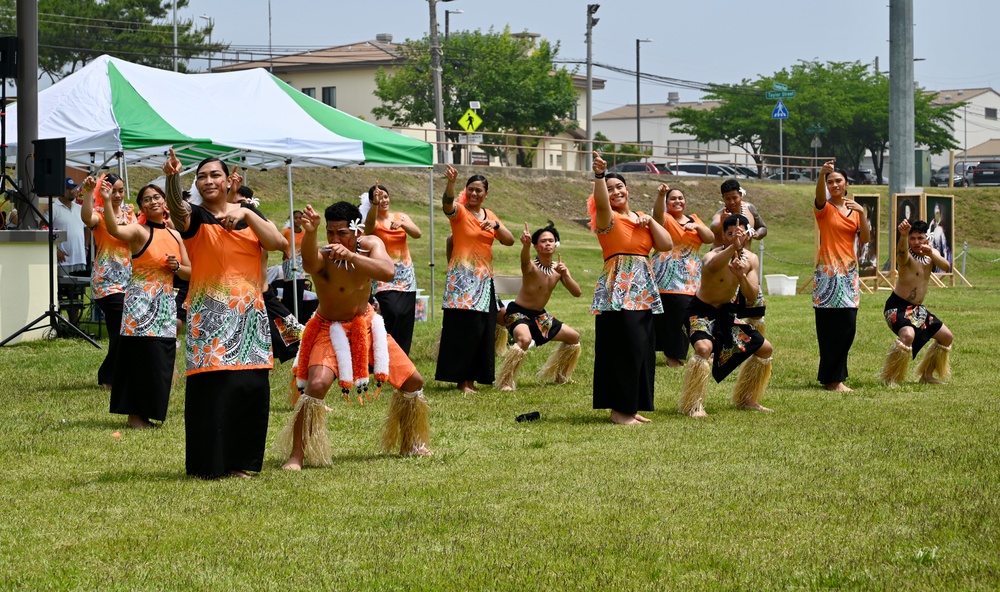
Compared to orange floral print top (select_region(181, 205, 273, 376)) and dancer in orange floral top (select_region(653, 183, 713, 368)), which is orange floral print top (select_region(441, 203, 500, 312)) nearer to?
dancer in orange floral top (select_region(653, 183, 713, 368))

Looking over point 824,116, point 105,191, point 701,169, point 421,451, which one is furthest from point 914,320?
point 824,116

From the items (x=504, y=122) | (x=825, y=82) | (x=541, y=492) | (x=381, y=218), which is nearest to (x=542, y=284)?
(x=381, y=218)

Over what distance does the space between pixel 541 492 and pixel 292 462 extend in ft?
5.75

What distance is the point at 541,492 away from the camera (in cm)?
712

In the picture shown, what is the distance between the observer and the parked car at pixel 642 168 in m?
50.3

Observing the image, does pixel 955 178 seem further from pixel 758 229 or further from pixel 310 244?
pixel 310 244

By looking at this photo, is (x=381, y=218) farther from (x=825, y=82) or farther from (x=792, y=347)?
(x=825, y=82)

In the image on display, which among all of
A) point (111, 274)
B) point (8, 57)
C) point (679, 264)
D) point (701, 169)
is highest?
point (701, 169)

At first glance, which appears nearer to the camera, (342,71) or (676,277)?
(676,277)

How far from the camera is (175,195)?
288 inches

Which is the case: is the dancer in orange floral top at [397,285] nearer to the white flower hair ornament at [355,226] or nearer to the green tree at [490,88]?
the white flower hair ornament at [355,226]

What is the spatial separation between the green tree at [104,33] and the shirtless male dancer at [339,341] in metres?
47.6

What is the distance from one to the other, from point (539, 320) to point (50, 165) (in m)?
5.98

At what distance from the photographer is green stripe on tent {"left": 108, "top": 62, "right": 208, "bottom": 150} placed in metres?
13.9
